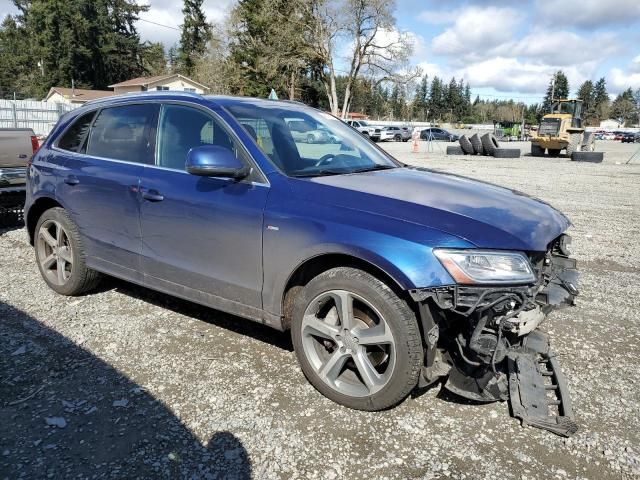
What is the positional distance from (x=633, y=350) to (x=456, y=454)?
6.87ft

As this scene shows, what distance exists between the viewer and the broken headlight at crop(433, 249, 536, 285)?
2547mm

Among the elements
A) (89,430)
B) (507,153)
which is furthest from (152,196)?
(507,153)

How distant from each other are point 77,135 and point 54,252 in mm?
1120

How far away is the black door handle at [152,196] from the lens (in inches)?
143

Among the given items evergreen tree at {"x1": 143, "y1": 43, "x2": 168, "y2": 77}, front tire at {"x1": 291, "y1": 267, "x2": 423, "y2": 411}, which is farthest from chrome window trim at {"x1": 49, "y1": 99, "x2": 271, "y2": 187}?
evergreen tree at {"x1": 143, "y1": 43, "x2": 168, "y2": 77}

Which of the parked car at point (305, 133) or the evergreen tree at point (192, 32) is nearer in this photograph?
the parked car at point (305, 133)

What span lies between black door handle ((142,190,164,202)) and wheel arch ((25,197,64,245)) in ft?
4.44

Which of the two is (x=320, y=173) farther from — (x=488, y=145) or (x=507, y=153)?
(x=488, y=145)

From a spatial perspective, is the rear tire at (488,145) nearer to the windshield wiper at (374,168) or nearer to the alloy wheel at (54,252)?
the windshield wiper at (374,168)

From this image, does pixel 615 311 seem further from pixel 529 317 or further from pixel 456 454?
pixel 456 454

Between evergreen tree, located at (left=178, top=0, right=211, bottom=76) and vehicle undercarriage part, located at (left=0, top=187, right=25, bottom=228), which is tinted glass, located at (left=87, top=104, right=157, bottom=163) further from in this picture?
evergreen tree, located at (left=178, top=0, right=211, bottom=76)

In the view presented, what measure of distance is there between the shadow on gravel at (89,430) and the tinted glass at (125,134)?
158 cm

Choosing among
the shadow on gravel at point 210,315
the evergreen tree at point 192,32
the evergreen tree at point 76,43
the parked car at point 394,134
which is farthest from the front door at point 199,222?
the evergreen tree at point 192,32

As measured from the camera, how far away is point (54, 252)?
A: 4680mm
